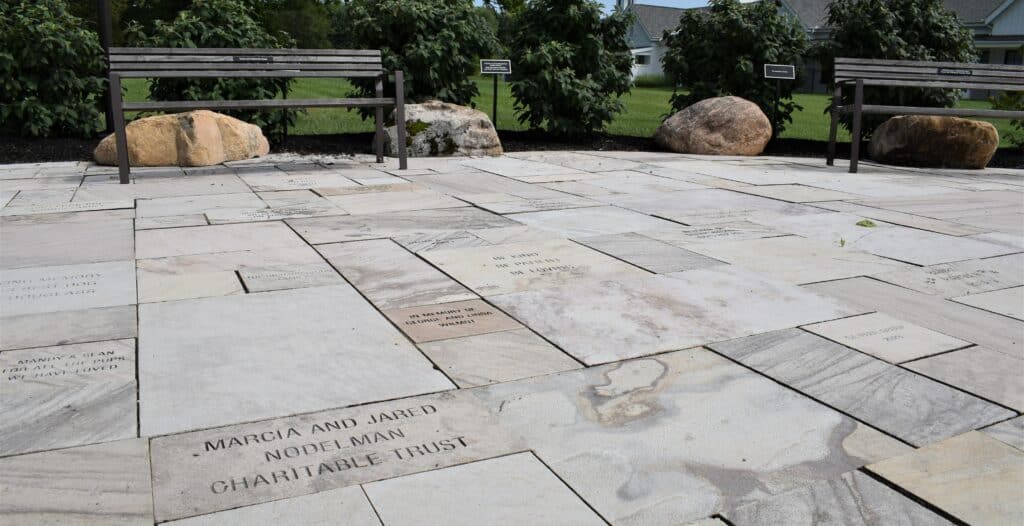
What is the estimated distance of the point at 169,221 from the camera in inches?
239

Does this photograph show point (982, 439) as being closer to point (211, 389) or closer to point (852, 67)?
point (211, 389)

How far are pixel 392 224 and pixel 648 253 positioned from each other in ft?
5.94

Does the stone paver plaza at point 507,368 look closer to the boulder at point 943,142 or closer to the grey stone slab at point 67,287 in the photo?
the grey stone slab at point 67,287

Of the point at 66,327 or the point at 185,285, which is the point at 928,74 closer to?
the point at 185,285

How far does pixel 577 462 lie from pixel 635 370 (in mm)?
800

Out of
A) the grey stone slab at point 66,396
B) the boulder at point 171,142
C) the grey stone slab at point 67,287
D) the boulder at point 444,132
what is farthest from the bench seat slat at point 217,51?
the grey stone slab at point 66,396

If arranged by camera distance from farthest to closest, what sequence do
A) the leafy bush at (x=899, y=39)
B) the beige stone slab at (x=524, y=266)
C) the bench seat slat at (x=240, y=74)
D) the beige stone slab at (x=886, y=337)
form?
the leafy bush at (x=899, y=39), the bench seat slat at (x=240, y=74), the beige stone slab at (x=524, y=266), the beige stone slab at (x=886, y=337)

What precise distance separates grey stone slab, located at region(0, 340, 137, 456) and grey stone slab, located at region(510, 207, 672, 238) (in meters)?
3.06

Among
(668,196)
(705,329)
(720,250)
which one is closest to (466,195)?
(668,196)

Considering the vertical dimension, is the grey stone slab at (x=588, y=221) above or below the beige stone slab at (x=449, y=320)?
above

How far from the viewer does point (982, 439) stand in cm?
267

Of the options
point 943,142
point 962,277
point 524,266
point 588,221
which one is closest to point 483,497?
point 524,266

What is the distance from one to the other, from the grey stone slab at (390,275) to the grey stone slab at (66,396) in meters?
1.17

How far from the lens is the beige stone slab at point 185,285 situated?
4164 mm
